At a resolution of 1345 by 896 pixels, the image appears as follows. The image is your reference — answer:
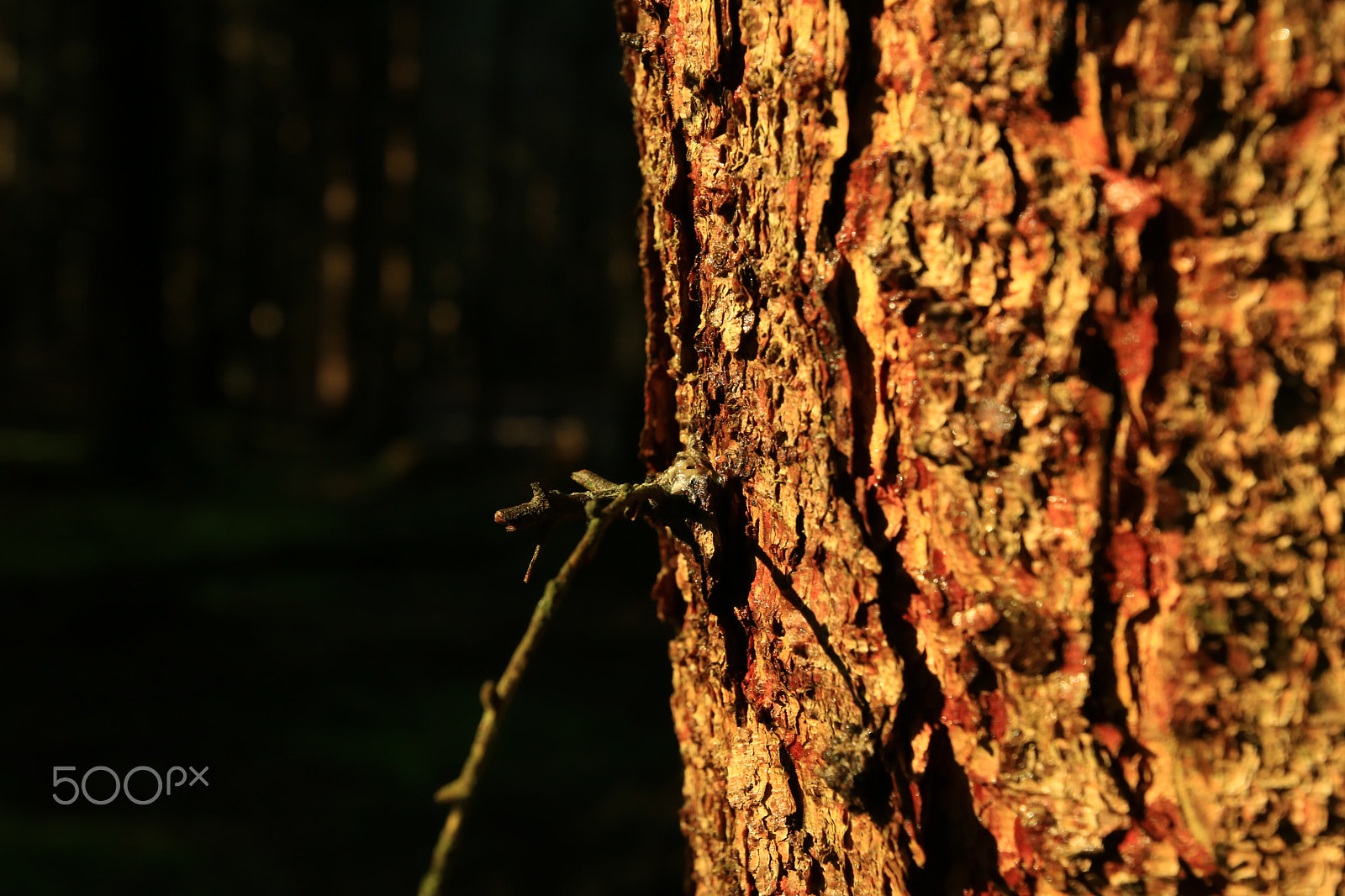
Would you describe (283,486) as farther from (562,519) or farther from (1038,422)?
(1038,422)

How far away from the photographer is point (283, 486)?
41.1 ft

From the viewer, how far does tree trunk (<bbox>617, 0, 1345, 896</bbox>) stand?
0.90 metres

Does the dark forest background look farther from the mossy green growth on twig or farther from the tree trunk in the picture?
the tree trunk

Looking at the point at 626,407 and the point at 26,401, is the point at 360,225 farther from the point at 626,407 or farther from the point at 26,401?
the point at 26,401

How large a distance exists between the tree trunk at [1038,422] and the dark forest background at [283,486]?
3.69 meters

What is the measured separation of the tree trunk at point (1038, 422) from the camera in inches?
35.4

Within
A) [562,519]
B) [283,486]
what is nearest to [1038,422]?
[562,519]

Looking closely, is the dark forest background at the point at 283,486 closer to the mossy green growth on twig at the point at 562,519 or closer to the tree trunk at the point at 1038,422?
the mossy green growth on twig at the point at 562,519

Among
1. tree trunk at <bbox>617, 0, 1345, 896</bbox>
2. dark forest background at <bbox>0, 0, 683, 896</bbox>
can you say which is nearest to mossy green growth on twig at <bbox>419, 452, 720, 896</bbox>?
tree trunk at <bbox>617, 0, 1345, 896</bbox>

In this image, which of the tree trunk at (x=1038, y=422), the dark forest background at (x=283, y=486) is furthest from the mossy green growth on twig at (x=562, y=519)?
the dark forest background at (x=283, y=486)

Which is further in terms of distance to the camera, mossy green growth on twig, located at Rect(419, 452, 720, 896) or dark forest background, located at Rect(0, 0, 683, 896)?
dark forest background, located at Rect(0, 0, 683, 896)

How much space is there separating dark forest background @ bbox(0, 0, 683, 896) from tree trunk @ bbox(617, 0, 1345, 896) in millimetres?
Answer: 3691

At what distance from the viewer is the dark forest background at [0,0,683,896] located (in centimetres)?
480

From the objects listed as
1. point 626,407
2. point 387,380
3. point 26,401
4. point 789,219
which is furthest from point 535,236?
point 789,219
